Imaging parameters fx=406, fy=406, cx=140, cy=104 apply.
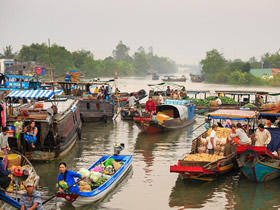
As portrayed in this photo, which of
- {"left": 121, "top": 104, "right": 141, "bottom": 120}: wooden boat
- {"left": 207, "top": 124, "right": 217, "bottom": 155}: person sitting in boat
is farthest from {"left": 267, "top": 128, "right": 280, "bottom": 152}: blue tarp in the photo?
{"left": 121, "top": 104, "right": 141, "bottom": 120}: wooden boat

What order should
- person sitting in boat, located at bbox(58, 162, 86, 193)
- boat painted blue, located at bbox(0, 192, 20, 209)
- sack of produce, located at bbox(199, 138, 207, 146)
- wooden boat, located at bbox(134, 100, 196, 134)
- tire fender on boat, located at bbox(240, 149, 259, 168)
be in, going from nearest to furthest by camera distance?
boat painted blue, located at bbox(0, 192, 20, 209), person sitting in boat, located at bbox(58, 162, 86, 193), tire fender on boat, located at bbox(240, 149, 259, 168), sack of produce, located at bbox(199, 138, 207, 146), wooden boat, located at bbox(134, 100, 196, 134)

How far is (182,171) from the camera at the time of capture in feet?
40.7

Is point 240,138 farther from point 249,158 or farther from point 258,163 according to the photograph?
point 258,163

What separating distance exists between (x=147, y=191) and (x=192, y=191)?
4.60ft

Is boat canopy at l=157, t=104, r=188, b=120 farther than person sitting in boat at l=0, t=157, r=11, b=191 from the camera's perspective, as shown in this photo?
Yes

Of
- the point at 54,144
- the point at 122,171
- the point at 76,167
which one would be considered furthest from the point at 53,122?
the point at 122,171

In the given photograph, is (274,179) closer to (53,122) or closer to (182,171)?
(182,171)

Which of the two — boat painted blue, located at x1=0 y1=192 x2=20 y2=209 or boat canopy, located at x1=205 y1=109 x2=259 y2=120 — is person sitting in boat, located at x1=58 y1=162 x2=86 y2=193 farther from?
boat canopy, located at x1=205 y1=109 x2=259 y2=120

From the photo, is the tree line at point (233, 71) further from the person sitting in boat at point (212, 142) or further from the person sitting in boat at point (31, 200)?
the person sitting in boat at point (31, 200)

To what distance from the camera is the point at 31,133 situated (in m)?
14.7

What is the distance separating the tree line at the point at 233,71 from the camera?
85588mm

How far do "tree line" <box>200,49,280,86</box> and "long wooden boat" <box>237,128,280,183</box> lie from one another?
72.7m

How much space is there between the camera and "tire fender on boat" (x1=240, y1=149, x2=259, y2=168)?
1262cm

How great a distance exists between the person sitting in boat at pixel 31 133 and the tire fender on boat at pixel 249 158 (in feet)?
23.9
